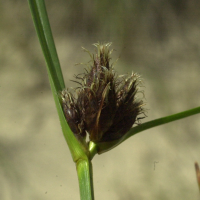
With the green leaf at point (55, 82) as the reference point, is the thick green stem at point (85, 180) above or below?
below

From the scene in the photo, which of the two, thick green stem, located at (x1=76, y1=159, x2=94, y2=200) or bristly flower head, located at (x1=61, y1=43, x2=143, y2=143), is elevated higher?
bristly flower head, located at (x1=61, y1=43, x2=143, y2=143)

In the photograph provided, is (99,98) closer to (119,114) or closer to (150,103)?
(119,114)

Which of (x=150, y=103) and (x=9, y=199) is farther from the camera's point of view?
(x=150, y=103)

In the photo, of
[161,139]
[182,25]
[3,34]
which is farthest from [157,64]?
[3,34]
